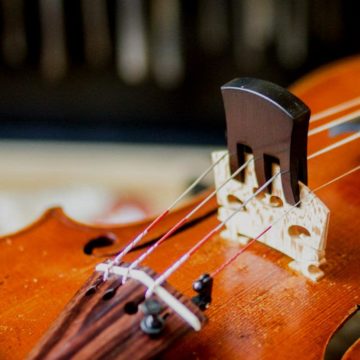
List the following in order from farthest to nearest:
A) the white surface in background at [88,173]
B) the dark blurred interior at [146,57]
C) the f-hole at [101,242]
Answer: the white surface in background at [88,173] → the dark blurred interior at [146,57] → the f-hole at [101,242]

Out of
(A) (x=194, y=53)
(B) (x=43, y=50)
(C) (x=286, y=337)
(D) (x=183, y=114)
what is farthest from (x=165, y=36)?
(C) (x=286, y=337)

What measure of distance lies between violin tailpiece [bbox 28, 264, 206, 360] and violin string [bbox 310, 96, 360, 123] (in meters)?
0.56

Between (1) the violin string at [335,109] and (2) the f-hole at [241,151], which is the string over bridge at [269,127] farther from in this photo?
(1) the violin string at [335,109]

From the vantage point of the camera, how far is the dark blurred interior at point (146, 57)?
6.14 ft

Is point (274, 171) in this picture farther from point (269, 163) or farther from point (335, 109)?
point (335, 109)

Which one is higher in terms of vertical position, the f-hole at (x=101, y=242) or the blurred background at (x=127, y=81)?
the f-hole at (x=101, y=242)

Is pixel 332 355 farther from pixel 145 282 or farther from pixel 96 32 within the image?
pixel 96 32

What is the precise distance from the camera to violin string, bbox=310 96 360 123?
1070 millimetres

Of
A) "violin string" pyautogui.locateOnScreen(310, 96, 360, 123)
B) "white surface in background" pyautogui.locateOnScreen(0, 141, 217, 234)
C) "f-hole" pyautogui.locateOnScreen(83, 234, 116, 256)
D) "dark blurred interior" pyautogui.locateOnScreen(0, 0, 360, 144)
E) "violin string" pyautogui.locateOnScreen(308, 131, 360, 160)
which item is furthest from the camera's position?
"white surface in background" pyautogui.locateOnScreen(0, 141, 217, 234)

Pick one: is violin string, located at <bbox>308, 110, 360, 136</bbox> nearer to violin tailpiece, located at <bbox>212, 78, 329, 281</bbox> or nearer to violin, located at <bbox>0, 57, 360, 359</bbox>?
violin, located at <bbox>0, 57, 360, 359</bbox>

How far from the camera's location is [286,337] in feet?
2.10

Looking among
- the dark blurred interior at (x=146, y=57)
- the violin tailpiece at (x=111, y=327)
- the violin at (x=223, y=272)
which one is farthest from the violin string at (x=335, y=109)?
the dark blurred interior at (x=146, y=57)

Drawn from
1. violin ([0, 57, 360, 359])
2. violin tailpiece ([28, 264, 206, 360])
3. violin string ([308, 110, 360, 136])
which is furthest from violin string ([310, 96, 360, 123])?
violin tailpiece ([28, 264, 206, 360])

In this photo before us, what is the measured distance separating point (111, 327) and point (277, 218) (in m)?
0.25
